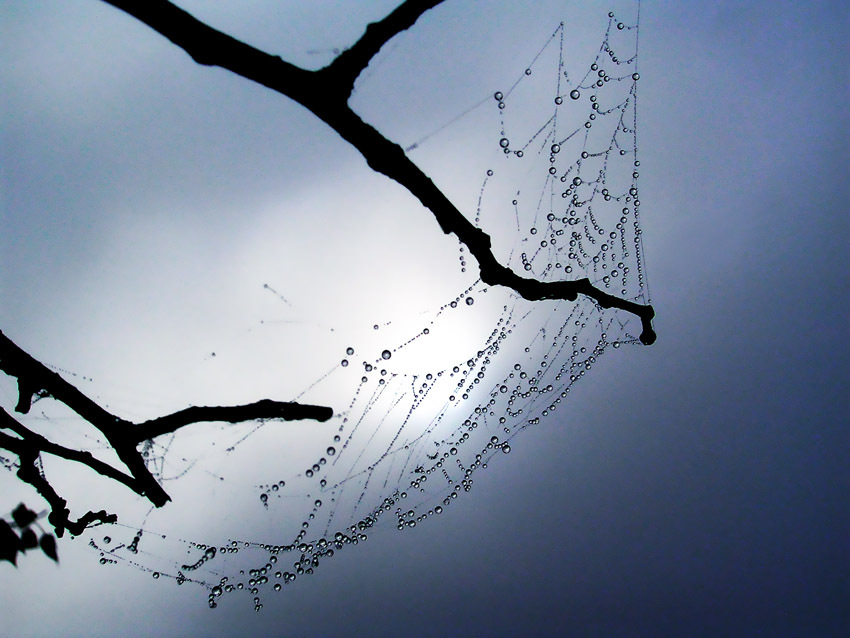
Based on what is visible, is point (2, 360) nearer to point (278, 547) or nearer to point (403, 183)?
point (403, 183)

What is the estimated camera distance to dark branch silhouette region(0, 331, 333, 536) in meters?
2.04

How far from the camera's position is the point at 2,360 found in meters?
2.32

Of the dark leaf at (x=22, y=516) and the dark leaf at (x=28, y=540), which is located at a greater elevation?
the dark leaf at (x=22, y=516)

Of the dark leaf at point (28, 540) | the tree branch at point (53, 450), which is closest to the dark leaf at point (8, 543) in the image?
the dark leaf at point (28, 540)

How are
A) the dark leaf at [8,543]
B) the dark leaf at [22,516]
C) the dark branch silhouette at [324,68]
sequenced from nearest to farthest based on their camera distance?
the dark branch silhouette at [324,68]
the dark leaf at [8,543]
the dark leaf at [22,516]

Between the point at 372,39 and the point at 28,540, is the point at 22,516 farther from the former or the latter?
the point at 372,39

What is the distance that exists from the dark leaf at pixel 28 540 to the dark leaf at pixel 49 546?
3 cm

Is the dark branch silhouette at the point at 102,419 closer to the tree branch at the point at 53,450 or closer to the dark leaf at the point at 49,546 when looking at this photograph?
the tree branch at the point at 53,450

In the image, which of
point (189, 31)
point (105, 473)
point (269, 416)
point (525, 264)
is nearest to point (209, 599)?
point (105, 473)

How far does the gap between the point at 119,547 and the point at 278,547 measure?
182 centimetres

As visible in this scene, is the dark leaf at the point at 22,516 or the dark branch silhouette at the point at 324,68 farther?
the dark leaf at the point at 22,516

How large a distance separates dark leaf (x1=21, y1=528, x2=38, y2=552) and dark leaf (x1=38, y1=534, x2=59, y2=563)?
0.03 m

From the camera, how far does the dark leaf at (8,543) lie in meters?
1.96

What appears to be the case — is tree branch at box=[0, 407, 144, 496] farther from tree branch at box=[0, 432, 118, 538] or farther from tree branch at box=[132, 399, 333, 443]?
tree branch at box=[132, 399, 333, 443]
